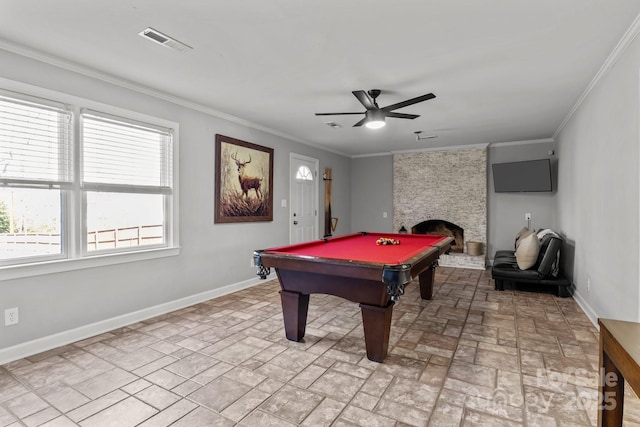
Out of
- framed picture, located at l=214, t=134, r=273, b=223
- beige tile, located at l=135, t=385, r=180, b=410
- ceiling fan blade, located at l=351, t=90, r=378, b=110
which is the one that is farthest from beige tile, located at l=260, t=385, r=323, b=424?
framed picture, located at l=214, t=134, r=273, b=223

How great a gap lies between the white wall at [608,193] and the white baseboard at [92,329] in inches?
163

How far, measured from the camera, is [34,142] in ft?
8.86

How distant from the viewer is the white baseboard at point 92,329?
2.59m

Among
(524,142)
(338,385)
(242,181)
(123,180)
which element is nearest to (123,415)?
(338,385)

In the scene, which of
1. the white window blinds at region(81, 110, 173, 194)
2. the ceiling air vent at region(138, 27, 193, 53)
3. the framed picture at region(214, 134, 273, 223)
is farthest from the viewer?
the framed picture at region(214, 134, 273, 223)

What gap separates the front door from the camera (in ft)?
19.3

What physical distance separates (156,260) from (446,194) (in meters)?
5.47

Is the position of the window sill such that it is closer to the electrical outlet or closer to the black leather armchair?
the electrical outlet

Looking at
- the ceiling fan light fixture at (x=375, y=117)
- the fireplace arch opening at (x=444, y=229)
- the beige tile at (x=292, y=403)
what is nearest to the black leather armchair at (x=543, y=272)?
the fireplace arch opening at (x=444, y=229)

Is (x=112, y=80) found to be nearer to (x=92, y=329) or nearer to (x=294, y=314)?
(x=92, y=329)

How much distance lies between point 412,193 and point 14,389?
6.57 metres

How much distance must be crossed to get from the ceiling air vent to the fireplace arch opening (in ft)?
18.8

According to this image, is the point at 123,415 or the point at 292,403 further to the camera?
the point at 292,403

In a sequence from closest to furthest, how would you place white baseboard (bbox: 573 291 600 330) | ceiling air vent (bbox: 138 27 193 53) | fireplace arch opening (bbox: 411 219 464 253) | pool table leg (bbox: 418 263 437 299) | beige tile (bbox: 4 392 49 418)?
1. beige tile (bbox: 4 392 49 418)
2. ceiling air vent (bbox: 138 27 193 53)
3. white baseboard (bbox: 573 291 600 330)
4. pool table leg (bbox: 418 263 437 299)
5. fireplace arch opening (bbox: 411 219 464 253)
